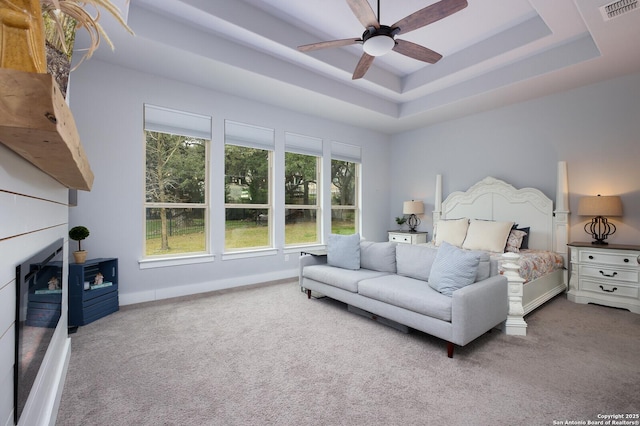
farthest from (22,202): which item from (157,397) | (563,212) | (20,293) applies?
(563,212)

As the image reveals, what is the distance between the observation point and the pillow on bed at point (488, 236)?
414 cm

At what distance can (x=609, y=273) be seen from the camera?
359 cm

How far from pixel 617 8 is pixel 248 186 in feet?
14.8

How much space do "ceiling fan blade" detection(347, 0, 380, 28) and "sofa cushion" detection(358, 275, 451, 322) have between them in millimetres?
2296

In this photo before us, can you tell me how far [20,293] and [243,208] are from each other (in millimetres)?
3831

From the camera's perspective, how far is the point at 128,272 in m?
3.65

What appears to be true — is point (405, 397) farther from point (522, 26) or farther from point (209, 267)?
point (522, 26)

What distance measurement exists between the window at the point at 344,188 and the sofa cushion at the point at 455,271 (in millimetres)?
3242

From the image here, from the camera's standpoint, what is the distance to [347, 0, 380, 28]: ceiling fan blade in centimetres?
215

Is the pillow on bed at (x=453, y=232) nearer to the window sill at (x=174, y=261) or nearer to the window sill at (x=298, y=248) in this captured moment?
the window sill at (x=298, y=248)

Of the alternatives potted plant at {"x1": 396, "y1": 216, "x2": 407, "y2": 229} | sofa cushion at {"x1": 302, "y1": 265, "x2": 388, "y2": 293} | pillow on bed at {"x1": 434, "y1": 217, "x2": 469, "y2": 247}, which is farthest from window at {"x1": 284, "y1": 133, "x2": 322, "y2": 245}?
pillow on bed at {"x1": 434, "y1": 217, "x2": 469, "y2": 247}

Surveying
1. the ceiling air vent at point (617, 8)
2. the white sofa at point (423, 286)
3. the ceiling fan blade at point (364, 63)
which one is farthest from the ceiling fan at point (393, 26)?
the white sofa at point (423, 286)

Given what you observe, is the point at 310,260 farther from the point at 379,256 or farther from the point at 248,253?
the point at 248,253

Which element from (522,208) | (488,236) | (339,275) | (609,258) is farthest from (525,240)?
(339,275)
